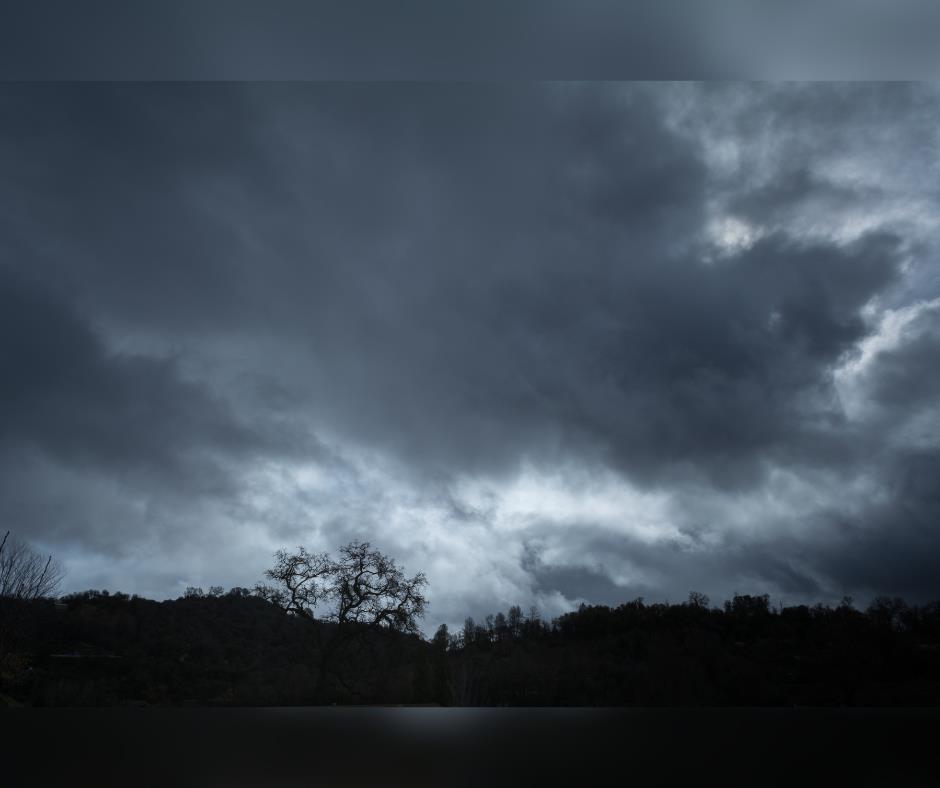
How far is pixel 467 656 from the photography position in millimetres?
15336

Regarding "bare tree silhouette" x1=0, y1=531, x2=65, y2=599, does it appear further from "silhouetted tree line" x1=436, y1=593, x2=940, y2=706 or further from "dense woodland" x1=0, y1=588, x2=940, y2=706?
"silhouetted tree line" x1=436, y1=593, x2=940, y2=706

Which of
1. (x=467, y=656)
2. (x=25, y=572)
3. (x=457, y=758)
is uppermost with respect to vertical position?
(x=25, y=572)

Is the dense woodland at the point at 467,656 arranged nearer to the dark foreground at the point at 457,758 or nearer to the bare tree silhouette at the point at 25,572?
the bare tree silhouette at the point at 25,572

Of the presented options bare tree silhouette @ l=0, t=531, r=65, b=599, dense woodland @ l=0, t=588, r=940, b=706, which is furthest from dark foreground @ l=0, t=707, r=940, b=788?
bare tree silhouette @ l=0, t=531, r=65, b=599

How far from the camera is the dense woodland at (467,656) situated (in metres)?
13.6

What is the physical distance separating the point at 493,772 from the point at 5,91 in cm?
1524

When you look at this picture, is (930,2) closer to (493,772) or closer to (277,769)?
(493,772)

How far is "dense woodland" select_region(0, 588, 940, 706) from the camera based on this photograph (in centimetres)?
1356

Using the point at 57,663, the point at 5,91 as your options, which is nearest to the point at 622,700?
the point at 57,663

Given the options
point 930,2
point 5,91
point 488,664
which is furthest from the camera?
point 488,664

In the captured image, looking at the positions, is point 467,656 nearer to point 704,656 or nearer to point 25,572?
point 704,656

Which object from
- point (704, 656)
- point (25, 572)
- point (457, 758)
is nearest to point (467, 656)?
point (704, 656)

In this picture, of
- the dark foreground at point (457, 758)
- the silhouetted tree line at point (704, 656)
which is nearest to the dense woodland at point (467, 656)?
the silhouetted tree line at point (704, 656)

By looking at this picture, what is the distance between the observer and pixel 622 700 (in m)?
16.8
